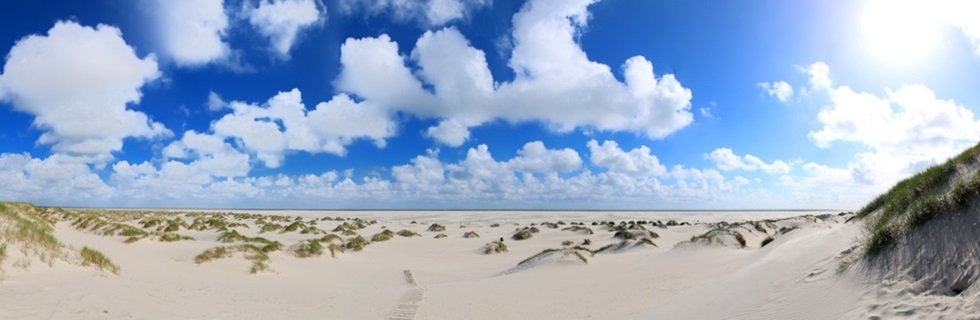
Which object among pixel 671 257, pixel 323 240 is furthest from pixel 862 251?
pixel 323 240

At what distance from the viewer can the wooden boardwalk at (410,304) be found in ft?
38.5

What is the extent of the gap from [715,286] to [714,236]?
36.7ft

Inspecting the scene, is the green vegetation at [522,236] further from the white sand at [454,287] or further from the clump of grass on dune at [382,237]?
the white sand at [454,287]

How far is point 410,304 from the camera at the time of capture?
519 inches

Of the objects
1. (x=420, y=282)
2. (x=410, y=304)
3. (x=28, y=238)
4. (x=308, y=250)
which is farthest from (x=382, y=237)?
(x=28, y=238)

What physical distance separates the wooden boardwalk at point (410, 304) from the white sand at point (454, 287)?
6cm

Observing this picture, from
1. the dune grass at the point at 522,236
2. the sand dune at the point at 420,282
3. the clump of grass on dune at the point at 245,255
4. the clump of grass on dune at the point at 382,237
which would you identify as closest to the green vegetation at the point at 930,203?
the sand dune at the point at 420,282

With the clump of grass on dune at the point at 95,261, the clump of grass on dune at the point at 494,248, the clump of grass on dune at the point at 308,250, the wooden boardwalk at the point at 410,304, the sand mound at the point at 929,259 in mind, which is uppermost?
the sand mound at the point at 929,259

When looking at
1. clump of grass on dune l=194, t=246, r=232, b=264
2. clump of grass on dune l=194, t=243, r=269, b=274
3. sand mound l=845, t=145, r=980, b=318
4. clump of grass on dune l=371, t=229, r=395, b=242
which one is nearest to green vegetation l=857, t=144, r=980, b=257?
sand mound l=845, t=145, r=980, b=318

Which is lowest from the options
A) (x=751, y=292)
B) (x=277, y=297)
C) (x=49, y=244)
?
(x=277, y=297)

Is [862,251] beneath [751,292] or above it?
above

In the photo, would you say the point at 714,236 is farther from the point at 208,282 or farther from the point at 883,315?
the point at 208,282

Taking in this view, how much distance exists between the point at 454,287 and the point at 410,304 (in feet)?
9.99

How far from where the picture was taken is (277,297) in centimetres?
1377
